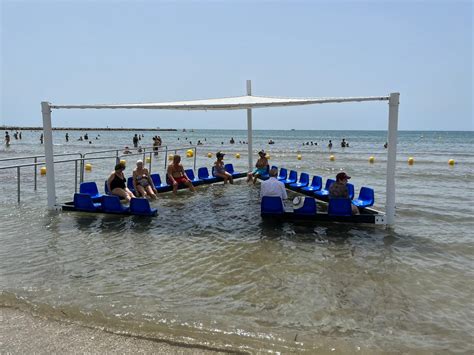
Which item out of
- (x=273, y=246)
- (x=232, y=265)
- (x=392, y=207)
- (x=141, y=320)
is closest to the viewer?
(x=141, y=320)

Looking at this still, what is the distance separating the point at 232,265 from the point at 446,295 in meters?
3.01

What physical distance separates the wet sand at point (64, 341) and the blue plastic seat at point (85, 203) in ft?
17.0

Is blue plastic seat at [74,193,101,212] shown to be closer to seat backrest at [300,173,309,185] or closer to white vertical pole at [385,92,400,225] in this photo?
seat backrest at [300,173,309,185]

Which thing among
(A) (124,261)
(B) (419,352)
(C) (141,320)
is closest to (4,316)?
(C) (141,320)

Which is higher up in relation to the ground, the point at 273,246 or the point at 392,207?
the point at 392,207

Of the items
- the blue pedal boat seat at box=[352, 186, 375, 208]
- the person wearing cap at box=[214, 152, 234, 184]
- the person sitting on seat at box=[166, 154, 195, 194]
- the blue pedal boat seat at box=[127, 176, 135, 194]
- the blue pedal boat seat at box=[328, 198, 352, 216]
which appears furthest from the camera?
the person wearing cap at box=[214, 152, 234, 184]

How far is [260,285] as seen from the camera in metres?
5.59

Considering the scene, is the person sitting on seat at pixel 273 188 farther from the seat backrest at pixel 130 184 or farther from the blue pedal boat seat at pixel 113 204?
the seat backrest at pixel 130 184

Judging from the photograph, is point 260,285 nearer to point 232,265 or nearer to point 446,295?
point 232,265

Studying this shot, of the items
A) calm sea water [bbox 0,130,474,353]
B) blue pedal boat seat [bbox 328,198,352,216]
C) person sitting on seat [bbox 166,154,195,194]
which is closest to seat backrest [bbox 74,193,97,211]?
calm sea water [bbox 0,130,474,353]

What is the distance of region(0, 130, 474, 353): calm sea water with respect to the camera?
14.4 ft

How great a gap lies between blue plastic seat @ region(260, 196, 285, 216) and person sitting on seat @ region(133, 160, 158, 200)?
3647 millimetres

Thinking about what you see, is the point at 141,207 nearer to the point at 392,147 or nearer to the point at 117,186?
the point at 117,186

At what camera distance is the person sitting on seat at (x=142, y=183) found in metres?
10.8
